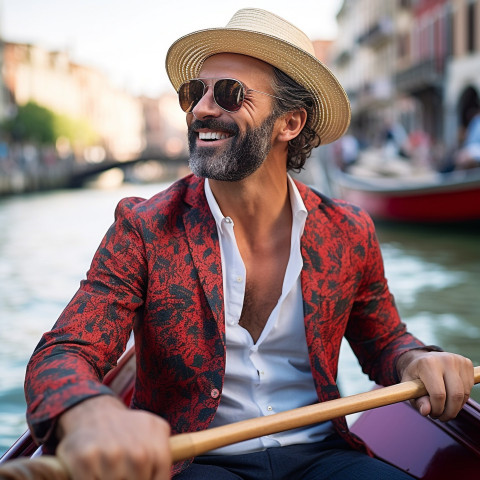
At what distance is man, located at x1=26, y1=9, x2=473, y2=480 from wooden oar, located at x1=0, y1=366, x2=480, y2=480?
0.42 ft

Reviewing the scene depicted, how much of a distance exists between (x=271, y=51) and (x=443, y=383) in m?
0.76

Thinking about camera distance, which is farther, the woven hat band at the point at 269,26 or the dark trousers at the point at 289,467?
the woven hat band at the point at 269,26

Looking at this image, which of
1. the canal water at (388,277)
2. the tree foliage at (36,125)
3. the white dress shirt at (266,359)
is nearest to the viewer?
the white dress shirt at (266,359)

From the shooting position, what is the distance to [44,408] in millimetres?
1104

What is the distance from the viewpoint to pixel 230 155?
1.53 metres

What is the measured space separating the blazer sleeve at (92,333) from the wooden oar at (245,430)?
156mm

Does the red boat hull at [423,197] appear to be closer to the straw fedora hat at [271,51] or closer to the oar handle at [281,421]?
the straw fedora hat at [271,51]

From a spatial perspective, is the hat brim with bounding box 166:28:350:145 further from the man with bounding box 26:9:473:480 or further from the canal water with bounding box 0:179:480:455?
the canal water with bounding box 0:179:480:455

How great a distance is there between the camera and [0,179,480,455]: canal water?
3957 mm

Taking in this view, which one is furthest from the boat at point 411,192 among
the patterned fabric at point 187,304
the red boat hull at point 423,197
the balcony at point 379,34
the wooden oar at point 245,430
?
the balcony at point 379,34

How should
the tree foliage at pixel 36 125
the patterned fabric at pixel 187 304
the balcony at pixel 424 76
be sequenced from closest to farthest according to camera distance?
the patterned fabric at pixel 187 304, the balcony at pixel 424 76, the tree foliage at pixel 36 125

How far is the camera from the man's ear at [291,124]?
5.57 feet

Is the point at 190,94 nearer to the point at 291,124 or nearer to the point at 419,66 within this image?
the point at 291,124

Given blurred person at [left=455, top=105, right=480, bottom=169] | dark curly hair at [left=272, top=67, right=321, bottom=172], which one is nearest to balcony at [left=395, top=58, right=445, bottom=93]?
blurred person at [left=455, top=105, right=480, bottom=169]
